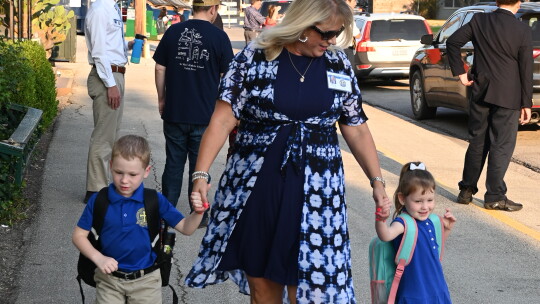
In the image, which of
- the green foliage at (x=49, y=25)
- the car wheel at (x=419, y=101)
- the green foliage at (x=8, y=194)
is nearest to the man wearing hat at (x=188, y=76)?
the green foliage at (x=8, y=194)

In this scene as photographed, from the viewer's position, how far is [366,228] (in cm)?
759

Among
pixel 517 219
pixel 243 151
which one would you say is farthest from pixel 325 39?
pixel 517 219

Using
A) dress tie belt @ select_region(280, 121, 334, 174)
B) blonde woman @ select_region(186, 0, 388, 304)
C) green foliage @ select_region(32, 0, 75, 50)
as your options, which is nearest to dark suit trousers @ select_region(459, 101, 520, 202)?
blonde woman @ select_region(186, 0, 388, 304)

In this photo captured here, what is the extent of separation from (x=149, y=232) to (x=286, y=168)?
2.25 ft

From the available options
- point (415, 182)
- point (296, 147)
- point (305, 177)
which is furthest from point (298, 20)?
point (415, 182)

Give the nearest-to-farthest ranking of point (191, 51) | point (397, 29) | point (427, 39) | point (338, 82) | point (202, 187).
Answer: point (202, 187) < point (338, 82) < point (191, 51) < point (427, 39) < point (397, 29)

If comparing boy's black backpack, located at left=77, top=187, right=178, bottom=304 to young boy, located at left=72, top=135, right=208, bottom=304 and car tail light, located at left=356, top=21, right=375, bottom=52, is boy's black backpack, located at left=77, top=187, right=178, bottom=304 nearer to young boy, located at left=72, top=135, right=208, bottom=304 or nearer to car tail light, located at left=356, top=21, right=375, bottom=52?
young boy, located at left=72, top=135, right=208, bottom=304

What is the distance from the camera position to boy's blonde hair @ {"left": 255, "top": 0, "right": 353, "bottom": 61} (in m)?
4.05

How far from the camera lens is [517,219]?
321 inches

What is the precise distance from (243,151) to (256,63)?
39 cm

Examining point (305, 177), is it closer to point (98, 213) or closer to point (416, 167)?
point (416, 167)

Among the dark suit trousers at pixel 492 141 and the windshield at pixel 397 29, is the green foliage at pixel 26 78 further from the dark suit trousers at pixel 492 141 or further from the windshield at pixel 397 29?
the windshield at pixel 397 29

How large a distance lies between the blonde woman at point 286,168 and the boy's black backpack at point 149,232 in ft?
0.55

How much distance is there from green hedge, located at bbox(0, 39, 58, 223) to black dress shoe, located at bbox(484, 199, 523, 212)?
13.2ft
